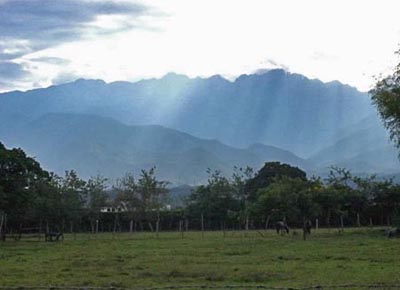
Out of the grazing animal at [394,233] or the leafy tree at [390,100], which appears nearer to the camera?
the leafy tree at [390,100]

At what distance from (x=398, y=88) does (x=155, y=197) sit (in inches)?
1829

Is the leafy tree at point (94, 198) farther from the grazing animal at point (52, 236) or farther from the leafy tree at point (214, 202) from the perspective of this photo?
the grazing animal at point (52, 236)

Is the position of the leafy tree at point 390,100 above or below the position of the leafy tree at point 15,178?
above

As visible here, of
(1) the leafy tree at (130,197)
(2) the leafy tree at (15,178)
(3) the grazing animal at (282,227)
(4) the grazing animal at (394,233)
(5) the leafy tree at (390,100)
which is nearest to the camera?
(5) the leafy tree at (390,100)

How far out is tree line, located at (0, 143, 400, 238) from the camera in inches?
2169

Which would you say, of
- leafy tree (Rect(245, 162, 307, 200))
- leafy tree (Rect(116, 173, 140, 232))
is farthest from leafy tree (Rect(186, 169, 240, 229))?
leafy tree (Rect(116, 173, 140, 232))

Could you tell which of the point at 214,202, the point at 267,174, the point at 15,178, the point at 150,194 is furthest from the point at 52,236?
the point at 267,174

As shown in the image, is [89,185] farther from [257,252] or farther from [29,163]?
[257,252]

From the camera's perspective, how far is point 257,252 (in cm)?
3481

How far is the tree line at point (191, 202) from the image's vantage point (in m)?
55.1

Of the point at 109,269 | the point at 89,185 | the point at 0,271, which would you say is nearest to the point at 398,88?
the point at 109,269

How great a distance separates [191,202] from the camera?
85562mm

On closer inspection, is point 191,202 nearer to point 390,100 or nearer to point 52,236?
point 52,236

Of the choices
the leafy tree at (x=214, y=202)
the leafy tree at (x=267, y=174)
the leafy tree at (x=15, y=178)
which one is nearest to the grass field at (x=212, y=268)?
the leafy tree at (x=15, y=178)
